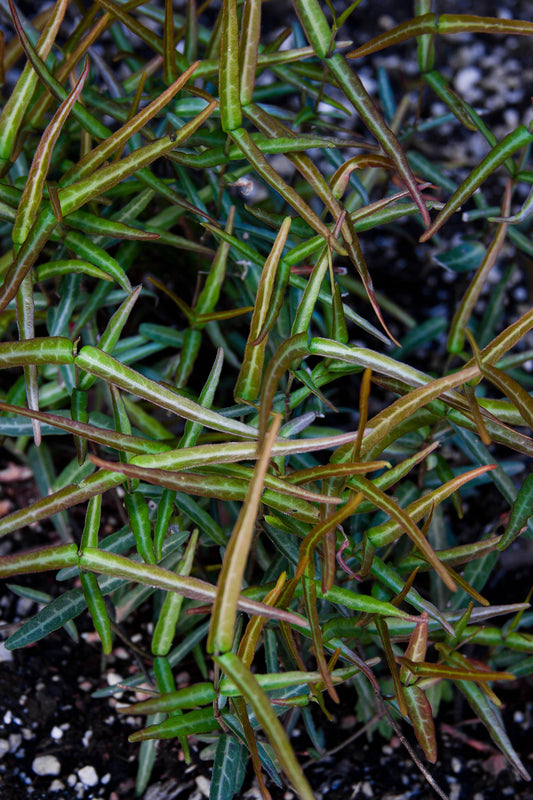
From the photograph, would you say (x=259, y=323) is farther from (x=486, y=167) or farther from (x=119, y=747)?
(x=119, y=747)

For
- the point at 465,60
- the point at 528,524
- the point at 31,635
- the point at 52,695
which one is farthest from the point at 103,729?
the point at 465,60

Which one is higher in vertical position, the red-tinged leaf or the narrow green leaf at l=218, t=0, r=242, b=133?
the narrow green leaf at l=218, t=0, r=242, b=133

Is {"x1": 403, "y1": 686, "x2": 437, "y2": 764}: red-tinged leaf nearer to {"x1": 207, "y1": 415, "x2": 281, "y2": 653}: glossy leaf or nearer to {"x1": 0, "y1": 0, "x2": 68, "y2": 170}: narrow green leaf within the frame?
{"x1": 207, "y1": 415, "x2": 281, "y2": 653}: glossy leaf

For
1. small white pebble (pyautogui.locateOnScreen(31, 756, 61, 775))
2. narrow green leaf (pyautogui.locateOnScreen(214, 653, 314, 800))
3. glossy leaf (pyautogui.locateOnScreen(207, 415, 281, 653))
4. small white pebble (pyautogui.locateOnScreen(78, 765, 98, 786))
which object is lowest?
small white pebble (pyautogui.locateOnScreen(78, 765, 98, 786))

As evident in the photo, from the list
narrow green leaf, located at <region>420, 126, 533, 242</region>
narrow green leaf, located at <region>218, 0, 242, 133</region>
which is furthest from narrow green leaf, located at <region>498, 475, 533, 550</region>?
narrow green leaf, located at <region>218, 0, 242, 133</region>

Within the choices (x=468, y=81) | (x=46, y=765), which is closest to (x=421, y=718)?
(x=46, y=765)

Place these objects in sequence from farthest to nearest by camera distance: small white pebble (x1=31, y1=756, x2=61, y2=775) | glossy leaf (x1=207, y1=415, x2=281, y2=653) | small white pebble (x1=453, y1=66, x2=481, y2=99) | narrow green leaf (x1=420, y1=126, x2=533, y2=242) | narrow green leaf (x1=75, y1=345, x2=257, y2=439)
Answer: small white pebble (x1=453, y1=66, x2=481, y2=99) < small white pebble (x1=31, y1=756, x2=61, y2=775) < narrow green leaf (x1=420, y1=126, x2=533, y2=242) < narrow green leaf (x1=75, y1=345, x2=257, y2=439) < glossy leaf (x1=207, y1=415, x2=281, y2=653)

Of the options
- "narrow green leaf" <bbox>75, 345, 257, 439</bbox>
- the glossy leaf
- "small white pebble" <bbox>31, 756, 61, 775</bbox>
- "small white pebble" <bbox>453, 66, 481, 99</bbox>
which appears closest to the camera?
the glossy leaf

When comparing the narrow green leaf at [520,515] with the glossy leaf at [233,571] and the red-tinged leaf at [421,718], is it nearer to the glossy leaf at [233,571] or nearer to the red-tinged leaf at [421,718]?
the red-tinged leaf at [421,718]
